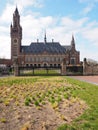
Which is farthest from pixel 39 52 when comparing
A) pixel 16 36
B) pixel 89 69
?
pixel 89 69

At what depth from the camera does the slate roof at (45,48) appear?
331 feet

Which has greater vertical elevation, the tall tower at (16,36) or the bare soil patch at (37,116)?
the tall tower at (16,36)

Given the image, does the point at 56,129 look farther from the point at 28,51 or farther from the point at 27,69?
the point at 28,51

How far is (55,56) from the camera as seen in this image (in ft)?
332

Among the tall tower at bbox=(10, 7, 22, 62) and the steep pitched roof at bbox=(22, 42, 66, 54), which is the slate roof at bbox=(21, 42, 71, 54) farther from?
the tall tower at bbox=(10, 7, 22, 62)

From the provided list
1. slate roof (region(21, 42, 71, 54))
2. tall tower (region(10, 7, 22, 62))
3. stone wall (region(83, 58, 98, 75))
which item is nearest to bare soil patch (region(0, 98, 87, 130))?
stone wall (region(83, 58, 98, 75))

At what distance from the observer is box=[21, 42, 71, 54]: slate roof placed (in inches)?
3976

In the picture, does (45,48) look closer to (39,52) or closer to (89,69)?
(39,52)

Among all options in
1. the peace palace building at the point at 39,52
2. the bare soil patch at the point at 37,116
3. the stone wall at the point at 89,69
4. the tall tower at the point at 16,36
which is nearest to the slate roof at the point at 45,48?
the peace palace building at the point at 39,52

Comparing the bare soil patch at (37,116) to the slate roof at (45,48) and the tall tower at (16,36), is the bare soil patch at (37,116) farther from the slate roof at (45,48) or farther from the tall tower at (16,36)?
the slate roof at (45,48)

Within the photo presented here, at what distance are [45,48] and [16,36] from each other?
12834mm

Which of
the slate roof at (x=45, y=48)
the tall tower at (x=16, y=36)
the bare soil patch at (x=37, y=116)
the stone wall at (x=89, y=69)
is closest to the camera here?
the bare soil patch at (x=37, y=116)

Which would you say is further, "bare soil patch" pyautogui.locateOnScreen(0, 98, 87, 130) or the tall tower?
the tall tower

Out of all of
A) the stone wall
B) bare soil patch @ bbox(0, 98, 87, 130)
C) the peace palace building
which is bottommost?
bare soil patch @ bbox(0, 98, 87, 130)
